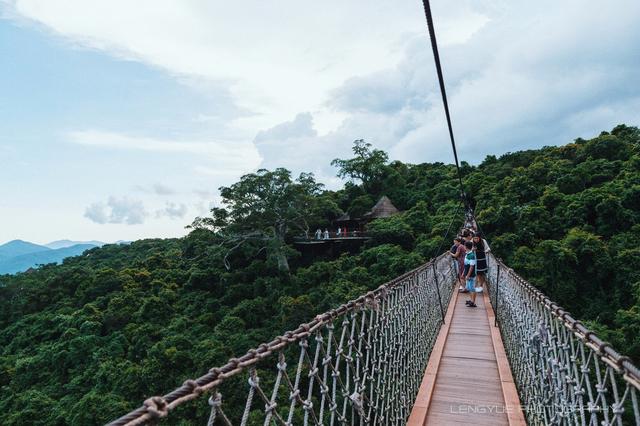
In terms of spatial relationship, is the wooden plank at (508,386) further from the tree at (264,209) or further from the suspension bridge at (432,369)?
the tree at (264,209)

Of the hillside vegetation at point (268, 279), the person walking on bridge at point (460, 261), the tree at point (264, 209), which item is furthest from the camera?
the tree at point (264, 209)

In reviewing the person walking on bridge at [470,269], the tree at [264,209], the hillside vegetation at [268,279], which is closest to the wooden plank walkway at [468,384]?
the person walking on bridge at [470,269]

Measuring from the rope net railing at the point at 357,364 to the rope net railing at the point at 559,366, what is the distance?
0.64 meters

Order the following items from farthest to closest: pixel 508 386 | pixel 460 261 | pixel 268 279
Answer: pixel 268 279 < pixel 460 261 < pixel 508 386

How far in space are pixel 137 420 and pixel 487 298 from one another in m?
5.10

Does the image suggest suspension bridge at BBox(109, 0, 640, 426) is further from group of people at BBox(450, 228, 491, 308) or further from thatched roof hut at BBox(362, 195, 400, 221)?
thatched roof hut at BBox(362, 195, 400, 221)

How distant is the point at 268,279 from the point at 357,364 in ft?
54.9

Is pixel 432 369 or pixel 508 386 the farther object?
pixel 432 369

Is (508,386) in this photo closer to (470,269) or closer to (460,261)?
(470,269)

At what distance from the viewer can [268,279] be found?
17.9 m

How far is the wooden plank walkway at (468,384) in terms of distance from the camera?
1970mm

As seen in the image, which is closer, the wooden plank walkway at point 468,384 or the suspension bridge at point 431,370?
the suspension bridge at point 431,370

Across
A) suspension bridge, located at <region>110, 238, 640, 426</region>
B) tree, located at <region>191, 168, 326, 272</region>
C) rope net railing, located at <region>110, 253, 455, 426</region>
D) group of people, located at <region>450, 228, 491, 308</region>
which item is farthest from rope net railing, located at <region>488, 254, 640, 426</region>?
tree, located at <region>191, 168, 326, 272</region>

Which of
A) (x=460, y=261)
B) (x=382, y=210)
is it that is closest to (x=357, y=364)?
(x=460, y=261)
